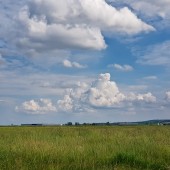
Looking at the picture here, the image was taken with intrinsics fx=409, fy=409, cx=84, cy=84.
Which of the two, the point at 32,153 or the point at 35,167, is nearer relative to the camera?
→ the point at 35,167

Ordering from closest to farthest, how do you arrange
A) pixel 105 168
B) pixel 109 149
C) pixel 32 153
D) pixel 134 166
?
pixel 105 168 < pixel 134 166 < pixel 32 153 < pixel 109 149

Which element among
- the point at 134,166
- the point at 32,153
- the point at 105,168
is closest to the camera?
the point at 105,168

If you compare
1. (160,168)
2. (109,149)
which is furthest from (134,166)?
(109,149)

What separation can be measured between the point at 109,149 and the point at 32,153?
3215mm

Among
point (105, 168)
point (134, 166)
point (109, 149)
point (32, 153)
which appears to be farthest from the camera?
point (109, 149)

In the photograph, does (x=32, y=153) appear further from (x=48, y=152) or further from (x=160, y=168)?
(x=160, y=168)

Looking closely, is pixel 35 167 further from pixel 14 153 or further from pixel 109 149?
pixel 109 149

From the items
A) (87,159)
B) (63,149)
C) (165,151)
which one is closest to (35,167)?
(87,159)

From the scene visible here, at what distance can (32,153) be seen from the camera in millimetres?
14109

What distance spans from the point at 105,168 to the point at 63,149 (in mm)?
3328

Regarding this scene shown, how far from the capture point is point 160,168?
492 inches

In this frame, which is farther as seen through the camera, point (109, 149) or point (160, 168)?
point (109, 149)

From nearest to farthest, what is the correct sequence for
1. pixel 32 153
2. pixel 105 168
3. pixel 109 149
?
pixel 105 168 < pixel 32 153 < pixel 109 149

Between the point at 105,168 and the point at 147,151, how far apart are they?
3.33 meters
